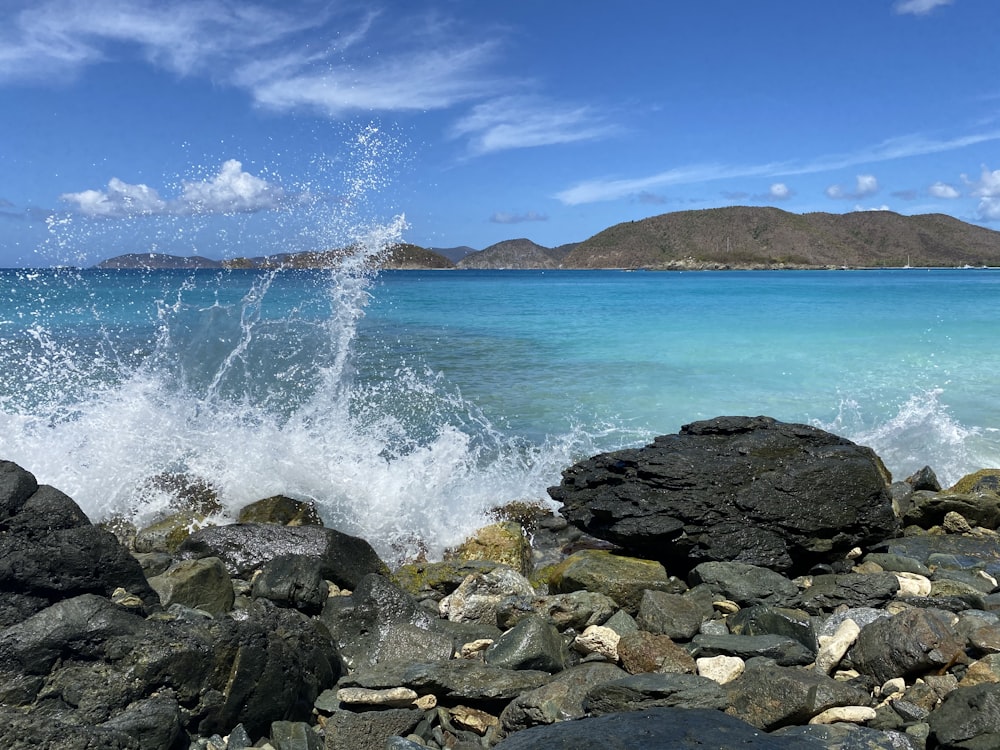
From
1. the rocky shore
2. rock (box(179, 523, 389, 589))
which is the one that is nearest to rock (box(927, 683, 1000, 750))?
the rocky shore

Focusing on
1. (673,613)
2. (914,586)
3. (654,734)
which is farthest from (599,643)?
(914,586)

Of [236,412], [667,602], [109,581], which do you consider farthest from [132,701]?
[236,412]

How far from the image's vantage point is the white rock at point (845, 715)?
12.0 feet

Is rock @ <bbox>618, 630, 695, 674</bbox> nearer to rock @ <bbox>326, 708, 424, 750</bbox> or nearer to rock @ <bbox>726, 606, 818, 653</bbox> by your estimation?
rock @ <bbox>726, 606, 818, 653</bbox>

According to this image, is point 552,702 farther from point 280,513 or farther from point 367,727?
point 280,513

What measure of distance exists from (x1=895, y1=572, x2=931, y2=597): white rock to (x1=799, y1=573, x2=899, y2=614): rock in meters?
0.08

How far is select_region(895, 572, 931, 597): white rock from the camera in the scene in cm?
543

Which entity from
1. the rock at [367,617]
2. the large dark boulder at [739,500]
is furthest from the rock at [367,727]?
the large dark boulder at [739,500]

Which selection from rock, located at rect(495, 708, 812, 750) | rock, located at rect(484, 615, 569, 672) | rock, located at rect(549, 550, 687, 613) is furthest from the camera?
rock, located at rect(549, 550, 687, 613)

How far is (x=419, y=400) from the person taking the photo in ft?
41.9

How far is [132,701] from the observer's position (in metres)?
3.69

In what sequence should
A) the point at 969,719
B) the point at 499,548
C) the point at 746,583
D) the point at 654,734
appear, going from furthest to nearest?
the point at 499,548 < the point at 746,583 < the point at 969,719 < the point at 654,734

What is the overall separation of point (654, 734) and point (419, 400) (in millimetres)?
9777

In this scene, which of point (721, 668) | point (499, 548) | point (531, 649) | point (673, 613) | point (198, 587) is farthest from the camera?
point (499, 548)
